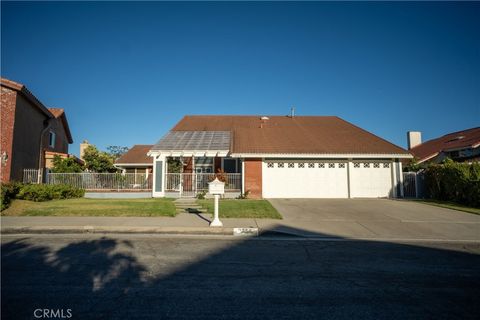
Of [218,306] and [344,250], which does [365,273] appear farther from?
[218,306]

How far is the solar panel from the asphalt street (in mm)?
11123

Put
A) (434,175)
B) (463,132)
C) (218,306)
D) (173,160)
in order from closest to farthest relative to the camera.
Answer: (218,306) → (434,175) → (173,160) → (463,132)

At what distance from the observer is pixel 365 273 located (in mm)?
4508

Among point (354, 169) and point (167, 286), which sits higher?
point (354, 169)


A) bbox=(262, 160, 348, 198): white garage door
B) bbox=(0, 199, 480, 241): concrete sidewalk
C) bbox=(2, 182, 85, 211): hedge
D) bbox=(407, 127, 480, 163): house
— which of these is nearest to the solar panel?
bbox=(262, 160, 348, 198): white garage door

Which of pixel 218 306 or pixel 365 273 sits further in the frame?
pixel 365 273

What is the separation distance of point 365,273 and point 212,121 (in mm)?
20183

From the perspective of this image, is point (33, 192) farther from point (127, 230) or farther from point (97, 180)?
point (127, 230)

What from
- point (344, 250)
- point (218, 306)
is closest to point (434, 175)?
point (344, 250)

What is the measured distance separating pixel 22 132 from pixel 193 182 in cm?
1238

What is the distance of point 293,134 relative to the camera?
20203mm

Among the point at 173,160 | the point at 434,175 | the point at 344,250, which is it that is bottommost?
the point at 344,250

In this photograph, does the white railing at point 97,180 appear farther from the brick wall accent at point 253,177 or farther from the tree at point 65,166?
the brick wall accent at point 253,177
